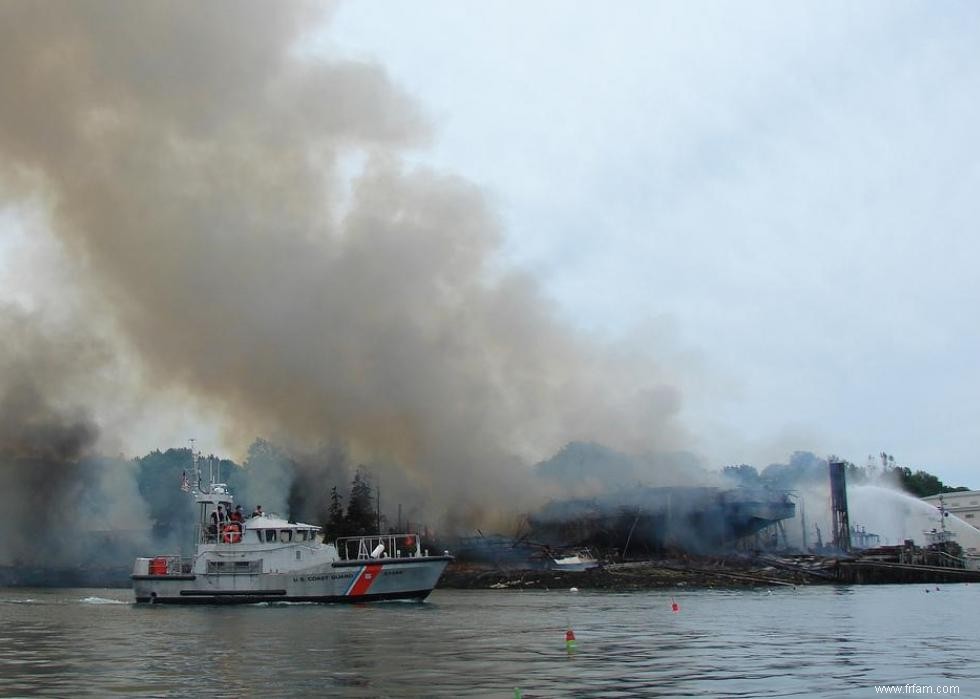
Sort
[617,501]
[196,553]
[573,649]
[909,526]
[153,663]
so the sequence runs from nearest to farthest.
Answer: [153,663] → [573,649] → [196,553] → [617,501] → [909,526]

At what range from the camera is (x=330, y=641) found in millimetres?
47031

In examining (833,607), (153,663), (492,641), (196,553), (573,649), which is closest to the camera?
(153,663)

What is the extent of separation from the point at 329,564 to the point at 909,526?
491 feet

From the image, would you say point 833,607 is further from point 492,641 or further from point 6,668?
point 6,668

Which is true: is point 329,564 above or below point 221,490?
below

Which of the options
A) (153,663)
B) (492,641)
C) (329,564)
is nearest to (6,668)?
(153,663)

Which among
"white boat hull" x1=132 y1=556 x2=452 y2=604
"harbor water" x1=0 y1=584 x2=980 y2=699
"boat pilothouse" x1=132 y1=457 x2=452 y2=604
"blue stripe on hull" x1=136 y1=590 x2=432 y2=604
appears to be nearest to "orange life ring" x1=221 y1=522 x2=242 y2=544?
"boat pilothouse" x1=132 y1=457 x2=452 y2=604

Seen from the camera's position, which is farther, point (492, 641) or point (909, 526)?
point (909, 526)

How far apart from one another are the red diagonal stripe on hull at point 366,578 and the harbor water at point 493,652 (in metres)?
5.43

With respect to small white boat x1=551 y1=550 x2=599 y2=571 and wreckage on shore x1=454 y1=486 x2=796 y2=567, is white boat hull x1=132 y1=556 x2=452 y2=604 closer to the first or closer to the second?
small white boat x1=551 y1=550 x2=599 y2=571

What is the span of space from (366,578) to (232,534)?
13174 mm

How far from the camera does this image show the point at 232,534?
8306 centimetres

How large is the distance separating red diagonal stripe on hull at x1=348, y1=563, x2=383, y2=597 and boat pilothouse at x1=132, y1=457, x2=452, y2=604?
8 centimetres

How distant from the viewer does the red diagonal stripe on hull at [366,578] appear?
78562 mm
